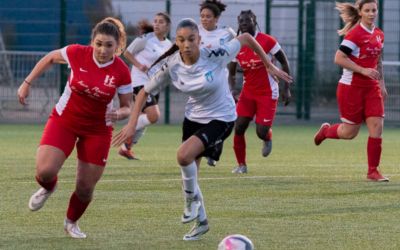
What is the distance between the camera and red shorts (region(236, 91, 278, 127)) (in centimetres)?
1459

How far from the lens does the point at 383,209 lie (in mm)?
10445

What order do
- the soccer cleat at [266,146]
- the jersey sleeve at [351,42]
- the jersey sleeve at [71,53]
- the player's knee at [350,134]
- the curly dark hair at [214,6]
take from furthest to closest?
1. the soccer cleat at [266,146]
2. the player's knee at [350,134]
3. the curly dark hair at [214,6]
4. the jersey sleeve at [351,42]
5. the jersey sleeve at [71,53]

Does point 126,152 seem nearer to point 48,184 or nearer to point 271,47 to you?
A: point 271,47

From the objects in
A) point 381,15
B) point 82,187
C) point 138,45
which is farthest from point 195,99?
point 381,15

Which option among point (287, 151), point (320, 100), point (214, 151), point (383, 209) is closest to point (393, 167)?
point (287, 151)

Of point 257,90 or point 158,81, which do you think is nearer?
point 158,81

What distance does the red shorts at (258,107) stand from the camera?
14.6m

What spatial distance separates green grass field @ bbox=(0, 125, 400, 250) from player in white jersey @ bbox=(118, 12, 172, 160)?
0.37 m

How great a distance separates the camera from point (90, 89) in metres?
8.85

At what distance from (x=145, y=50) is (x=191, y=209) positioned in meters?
7.88

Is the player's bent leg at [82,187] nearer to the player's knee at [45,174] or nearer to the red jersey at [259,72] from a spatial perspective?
the player's knee at [45,174]

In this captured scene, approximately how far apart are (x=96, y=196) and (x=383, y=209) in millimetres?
2763

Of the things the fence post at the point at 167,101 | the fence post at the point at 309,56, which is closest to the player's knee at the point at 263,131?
the fence post at the point at 167,101

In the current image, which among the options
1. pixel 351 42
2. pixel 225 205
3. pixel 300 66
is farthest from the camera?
pixel 300 66
